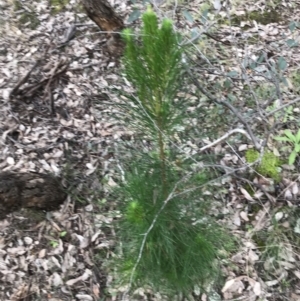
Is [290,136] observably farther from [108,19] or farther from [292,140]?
[108,19]

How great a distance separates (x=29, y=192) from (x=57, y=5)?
195cm

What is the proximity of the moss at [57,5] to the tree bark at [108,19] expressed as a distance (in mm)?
656

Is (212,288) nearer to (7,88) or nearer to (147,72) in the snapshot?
(147,72)

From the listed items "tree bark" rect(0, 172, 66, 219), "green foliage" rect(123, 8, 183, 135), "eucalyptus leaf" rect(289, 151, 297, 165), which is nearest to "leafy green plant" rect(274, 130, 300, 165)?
"eucalyptus leaf" rect(289, 151, 297, 165)

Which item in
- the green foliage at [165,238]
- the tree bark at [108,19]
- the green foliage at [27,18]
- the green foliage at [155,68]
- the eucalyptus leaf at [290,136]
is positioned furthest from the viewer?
the green foliage at [27,18]

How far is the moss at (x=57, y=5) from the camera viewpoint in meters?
3.75

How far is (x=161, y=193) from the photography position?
6.18 ft

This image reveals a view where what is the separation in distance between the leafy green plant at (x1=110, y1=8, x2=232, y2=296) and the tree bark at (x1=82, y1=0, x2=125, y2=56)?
1323 millimetres

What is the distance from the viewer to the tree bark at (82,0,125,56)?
10.2 feet

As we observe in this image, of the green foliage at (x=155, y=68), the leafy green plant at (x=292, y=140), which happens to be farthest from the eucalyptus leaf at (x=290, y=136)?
the green foliage at (x=155, y=68)

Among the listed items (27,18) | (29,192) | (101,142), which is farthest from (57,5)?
(29,192)

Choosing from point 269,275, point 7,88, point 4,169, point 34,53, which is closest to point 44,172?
point 4,169

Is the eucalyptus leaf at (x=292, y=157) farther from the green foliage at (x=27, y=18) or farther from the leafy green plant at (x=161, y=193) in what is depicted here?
the green foliage at (x=27, y=18)

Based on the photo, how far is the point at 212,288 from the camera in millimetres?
2412
